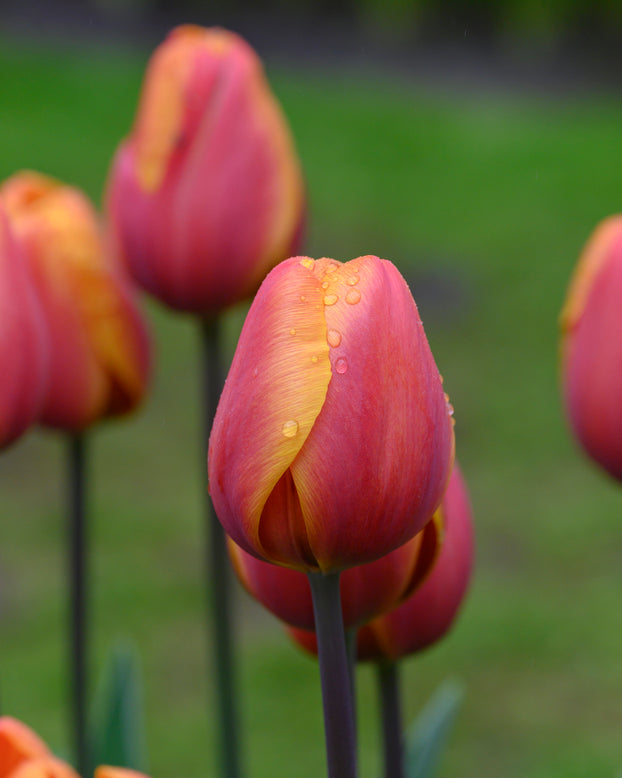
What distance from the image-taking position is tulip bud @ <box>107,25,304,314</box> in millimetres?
878

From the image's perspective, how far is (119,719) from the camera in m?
0.94

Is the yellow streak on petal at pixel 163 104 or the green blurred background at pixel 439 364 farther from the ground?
the yellow streak on petal at pixel 163 104

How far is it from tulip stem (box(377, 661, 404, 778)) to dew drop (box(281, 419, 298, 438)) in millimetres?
230

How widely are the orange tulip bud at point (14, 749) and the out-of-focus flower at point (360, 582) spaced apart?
0.17 metres

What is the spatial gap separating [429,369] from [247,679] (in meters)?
2.05

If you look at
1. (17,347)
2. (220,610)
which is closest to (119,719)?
(220,610)

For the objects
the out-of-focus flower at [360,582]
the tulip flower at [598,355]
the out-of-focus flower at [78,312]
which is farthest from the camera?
the out-of-focus flower at [78,312]

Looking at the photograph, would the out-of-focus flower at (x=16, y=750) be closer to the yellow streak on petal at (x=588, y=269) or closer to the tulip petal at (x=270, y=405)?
the tulip petal at (x=270, y=405)

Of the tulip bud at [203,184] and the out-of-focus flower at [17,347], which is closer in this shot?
the out-of-focus flower at [17,347]

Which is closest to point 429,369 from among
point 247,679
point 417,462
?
point 417,462

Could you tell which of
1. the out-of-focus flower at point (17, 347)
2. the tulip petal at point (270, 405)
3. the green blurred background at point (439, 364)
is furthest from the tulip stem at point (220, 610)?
the green blurred background at point (439, 364)

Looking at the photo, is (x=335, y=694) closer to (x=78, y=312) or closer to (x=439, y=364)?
(x=78, y=312)

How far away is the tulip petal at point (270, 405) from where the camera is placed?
500 mm

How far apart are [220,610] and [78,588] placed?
105 mm
